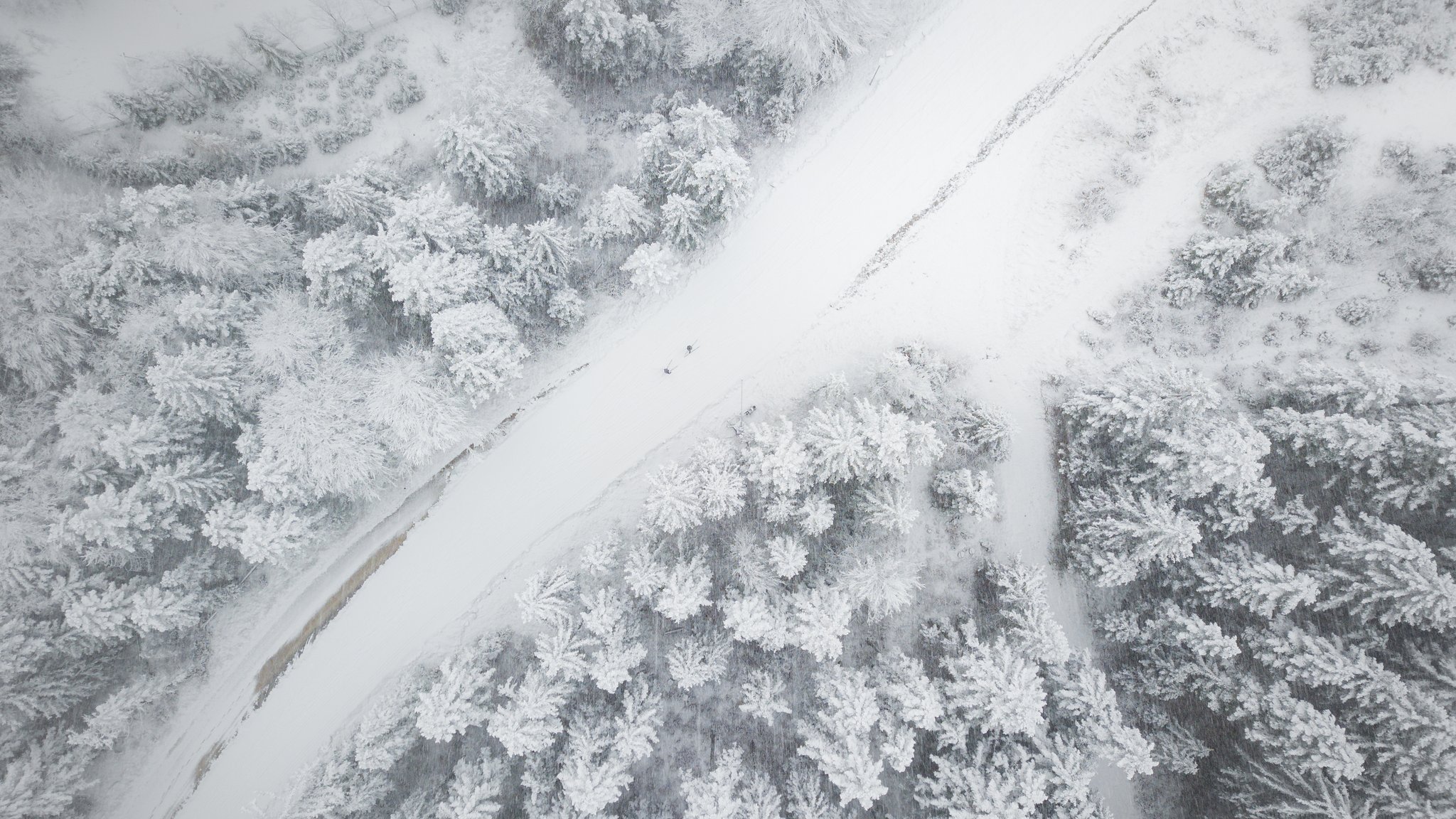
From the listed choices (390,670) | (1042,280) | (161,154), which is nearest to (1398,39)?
(1042,280)

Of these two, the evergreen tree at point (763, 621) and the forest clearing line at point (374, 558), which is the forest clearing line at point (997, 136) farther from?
the forest clearing line at point (374, 558)

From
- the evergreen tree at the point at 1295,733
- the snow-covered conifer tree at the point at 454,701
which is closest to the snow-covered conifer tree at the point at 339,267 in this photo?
the snow-covered conifer tree at the point at 454,701

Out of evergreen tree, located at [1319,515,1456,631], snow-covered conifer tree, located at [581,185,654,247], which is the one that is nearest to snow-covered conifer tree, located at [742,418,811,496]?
snow-covered conifer tree, located at [581,185,654,247]

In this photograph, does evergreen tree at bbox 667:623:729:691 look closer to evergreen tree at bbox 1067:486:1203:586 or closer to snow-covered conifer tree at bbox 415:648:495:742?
snow-covered conifer tree at bbox 415:648:495:742

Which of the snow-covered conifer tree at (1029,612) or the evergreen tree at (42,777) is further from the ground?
the evergreen tree at (42,777)

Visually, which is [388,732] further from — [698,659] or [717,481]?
[717,481]

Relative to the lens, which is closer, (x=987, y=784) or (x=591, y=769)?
(x=987, y=784)

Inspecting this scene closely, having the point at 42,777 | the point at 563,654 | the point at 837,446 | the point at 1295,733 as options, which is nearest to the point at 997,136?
the point at 837,446
